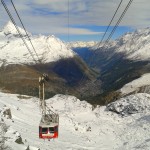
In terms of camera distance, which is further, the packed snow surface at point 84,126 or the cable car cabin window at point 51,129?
the packed snow surface at point 84,126

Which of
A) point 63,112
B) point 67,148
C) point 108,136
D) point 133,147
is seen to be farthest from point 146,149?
point 63,112

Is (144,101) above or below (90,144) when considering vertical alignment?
above

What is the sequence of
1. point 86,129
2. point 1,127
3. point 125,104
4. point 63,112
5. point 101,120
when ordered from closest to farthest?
point 1,127
point 86,129
point 101,120
point 63,112
point 125,104

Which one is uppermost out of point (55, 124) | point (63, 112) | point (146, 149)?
point (63, 112)

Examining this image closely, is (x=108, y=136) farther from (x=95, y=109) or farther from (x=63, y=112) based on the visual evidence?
(x=95, y=109)

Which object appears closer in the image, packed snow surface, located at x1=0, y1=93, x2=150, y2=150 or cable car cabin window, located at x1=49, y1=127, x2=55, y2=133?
cable car cabin window, located at x1=49, y1=127, x2=55, y2=133

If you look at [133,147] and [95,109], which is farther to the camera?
[95,109]

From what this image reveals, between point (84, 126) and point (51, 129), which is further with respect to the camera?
point (84, 126)

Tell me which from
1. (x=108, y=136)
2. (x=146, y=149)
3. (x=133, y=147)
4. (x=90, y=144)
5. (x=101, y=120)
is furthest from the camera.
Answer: (x=101, y=120)
